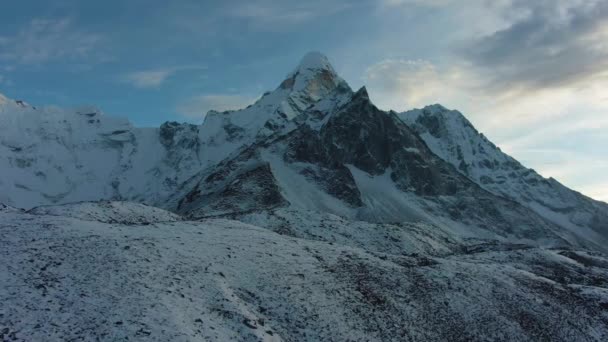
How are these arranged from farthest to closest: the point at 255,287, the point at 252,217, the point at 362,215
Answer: the point at 362,215 < the point at 252,217 < the point at 255,287

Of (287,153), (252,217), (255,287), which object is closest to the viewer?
(255,287)

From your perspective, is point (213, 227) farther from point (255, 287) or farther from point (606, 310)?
point (606, 310)

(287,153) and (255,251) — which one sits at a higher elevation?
(287,153)

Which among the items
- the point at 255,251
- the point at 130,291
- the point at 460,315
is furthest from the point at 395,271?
the point at 130,291

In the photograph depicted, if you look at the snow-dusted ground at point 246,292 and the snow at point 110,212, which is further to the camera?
the snow at point 110,212

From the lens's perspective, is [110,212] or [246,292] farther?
[110,212]

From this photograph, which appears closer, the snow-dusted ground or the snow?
the snow-dusted ground

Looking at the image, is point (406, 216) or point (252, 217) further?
point (406, 216)

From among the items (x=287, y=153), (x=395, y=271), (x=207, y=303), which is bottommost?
(x=207, y=303)
